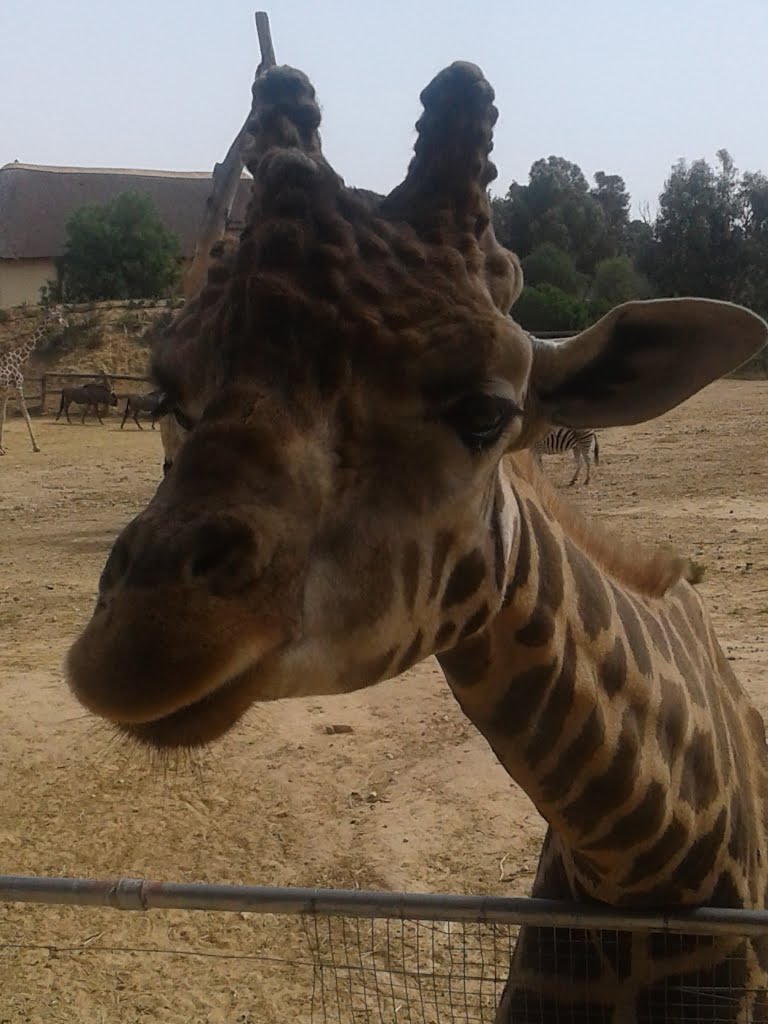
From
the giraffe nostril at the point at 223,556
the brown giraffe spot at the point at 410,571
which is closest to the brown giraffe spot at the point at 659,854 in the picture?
the brown giraffe spot at the point at 410,571

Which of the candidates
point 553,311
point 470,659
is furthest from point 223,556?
point 553,311

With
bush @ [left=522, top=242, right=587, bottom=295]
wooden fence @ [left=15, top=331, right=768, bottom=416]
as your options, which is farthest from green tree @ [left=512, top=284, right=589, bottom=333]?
wooden fence @ [left=15, top=331, right=768, bottom=416]

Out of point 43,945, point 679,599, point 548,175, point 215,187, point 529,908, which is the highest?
point 548,175

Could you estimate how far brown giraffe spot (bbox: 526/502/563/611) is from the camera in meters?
2.35

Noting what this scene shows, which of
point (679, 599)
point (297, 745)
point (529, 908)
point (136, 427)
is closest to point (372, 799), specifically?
point (297, 745)

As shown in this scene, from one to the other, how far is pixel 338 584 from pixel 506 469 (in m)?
0.79

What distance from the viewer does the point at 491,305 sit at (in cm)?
197

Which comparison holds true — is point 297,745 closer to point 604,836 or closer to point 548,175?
point 604,836

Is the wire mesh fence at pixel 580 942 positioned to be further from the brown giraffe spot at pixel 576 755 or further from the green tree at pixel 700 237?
the green tree at pixel 700 237

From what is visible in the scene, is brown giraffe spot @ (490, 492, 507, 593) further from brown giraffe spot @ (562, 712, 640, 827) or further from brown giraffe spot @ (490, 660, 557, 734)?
brown giraffe spot @ (562, 712, 640, 827)

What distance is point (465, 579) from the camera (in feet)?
6.75

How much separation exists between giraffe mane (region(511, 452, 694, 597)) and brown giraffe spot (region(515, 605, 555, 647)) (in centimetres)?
39

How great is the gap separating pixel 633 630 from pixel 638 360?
0.73 metres

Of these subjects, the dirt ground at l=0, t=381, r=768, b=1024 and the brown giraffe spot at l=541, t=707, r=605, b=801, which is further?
the dirt ground at l=0, t=381, r=768, b=1024
